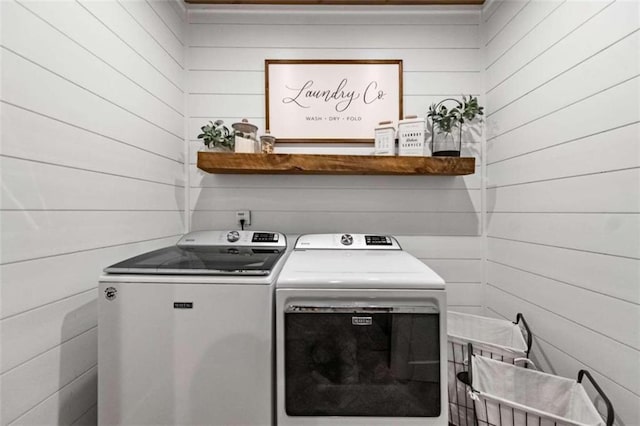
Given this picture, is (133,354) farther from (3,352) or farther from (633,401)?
(633,401)

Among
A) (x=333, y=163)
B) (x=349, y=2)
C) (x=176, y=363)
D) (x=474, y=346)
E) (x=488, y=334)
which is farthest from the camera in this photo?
(x=349, y=2)

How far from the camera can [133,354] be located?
1038mm

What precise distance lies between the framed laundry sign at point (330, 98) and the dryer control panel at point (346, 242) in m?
0.62

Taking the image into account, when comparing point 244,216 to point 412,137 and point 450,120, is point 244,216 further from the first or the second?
point 450,120

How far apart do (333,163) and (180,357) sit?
1.16 metres

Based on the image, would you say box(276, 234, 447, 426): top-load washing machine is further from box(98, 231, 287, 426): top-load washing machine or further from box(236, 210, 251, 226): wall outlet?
box(236, 210, 251, 226): wall outlet

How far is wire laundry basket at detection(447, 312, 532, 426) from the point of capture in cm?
130

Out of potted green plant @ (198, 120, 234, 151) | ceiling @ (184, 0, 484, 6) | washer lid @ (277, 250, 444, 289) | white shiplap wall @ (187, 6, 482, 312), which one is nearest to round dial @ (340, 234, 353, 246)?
white shiplap wall @ (187, 6, 482, 312)

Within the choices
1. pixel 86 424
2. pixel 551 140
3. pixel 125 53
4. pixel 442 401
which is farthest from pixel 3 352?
pixel 551 140

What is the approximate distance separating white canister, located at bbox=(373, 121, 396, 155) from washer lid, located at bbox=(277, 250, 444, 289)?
669mm

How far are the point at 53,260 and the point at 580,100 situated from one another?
6.75ft

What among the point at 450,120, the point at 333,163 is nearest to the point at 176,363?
the point at 333,163

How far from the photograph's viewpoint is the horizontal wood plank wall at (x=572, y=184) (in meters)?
0.99

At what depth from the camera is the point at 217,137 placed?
1.74 metres
